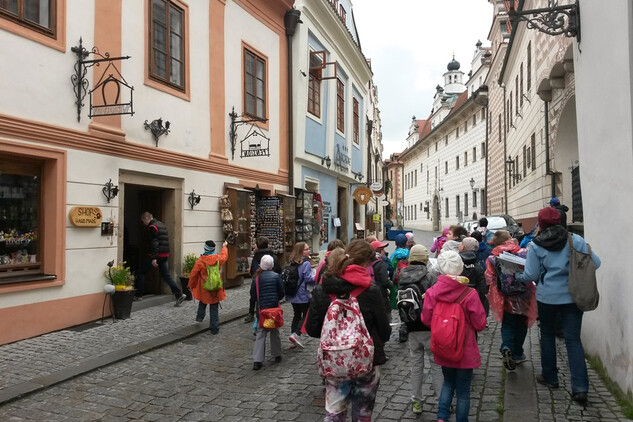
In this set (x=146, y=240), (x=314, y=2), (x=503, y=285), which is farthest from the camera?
(x=314, y=2)

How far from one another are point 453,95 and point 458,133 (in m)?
25.9

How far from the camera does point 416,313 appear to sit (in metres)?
4.55

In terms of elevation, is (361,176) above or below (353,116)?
below

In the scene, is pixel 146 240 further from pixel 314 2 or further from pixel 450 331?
pixel 314 2

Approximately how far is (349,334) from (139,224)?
9008 millimetres

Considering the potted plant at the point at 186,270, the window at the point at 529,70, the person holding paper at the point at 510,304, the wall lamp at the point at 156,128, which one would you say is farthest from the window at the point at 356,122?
the person holding paper at the point at 510,304

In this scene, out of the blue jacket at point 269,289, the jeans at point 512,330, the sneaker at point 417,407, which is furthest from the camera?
the blue jacket at point 269,289

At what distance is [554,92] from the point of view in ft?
46.0

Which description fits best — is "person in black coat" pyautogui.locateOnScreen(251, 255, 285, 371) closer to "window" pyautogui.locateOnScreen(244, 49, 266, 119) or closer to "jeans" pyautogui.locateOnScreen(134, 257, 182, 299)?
"jeans" pyautogui.locateOnScreen(134, 257, 182, 299)

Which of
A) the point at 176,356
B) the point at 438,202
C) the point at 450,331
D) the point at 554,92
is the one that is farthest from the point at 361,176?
the point at 438,202

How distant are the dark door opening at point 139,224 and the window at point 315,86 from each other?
708 cm

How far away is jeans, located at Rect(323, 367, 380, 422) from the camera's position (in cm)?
352

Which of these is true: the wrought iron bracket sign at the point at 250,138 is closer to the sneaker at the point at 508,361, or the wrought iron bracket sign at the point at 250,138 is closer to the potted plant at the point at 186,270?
the potted plant at the point at 186,270

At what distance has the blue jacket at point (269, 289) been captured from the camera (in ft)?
20.9
